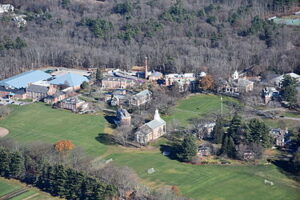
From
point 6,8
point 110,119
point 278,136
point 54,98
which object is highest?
point 6,8

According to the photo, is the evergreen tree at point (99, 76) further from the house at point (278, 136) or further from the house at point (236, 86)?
the house at point (278, 136)

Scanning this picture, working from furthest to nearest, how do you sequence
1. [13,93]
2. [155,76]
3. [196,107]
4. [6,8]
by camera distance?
[6,8] < [155,76] < [13,93] < [196,107]

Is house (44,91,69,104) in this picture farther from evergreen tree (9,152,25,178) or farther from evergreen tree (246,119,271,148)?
evergreen tree (246,119,271,148)

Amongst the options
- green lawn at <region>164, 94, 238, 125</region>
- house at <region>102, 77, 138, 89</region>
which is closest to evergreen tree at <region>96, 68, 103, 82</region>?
house at <region>102, 77, 138, 89</region>

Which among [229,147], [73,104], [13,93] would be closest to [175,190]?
[229,147]

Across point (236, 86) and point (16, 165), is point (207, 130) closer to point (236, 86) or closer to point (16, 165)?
point (236, 86)

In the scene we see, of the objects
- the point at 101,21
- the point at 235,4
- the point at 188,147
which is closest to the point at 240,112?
the point at 188,147

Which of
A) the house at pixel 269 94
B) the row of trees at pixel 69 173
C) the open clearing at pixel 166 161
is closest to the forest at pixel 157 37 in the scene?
the house at pixel 269 94
